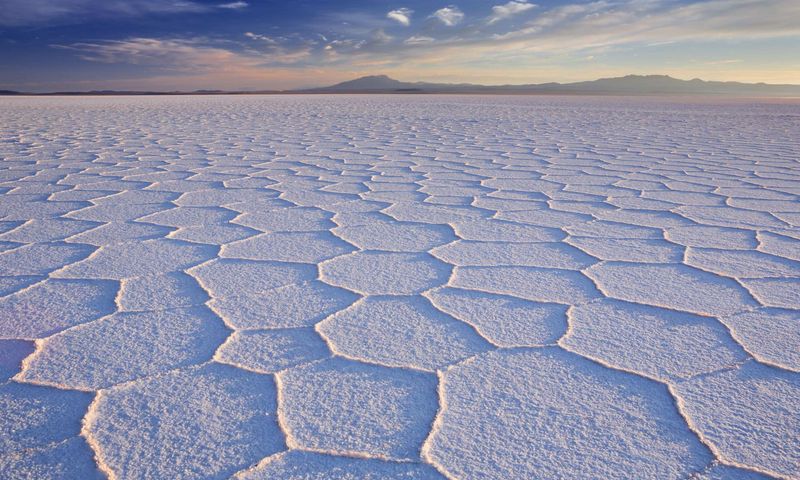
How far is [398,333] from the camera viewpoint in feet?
4.34

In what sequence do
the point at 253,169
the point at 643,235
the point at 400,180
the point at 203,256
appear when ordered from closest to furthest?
the point at 203,256 → the point at 643,235 → the point at 400,180 → the point at 253,169

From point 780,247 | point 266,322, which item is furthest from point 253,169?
point 780,247


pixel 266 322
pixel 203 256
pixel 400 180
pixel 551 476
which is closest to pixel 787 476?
pixel 551 476

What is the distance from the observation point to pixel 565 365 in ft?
3.86

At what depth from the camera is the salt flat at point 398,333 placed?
919 mm

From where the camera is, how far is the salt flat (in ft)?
3.02

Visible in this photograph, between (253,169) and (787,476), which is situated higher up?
(787,476)

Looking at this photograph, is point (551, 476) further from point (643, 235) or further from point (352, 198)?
point (352, 198)

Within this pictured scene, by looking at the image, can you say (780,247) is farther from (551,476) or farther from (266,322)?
(266,322)

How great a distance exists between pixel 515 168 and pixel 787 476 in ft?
10.0

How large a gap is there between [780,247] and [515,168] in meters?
1.97

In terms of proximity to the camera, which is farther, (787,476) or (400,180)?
(400,180)

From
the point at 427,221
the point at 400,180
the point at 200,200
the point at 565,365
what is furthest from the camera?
the point at 400,180

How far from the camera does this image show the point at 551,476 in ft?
2.82
